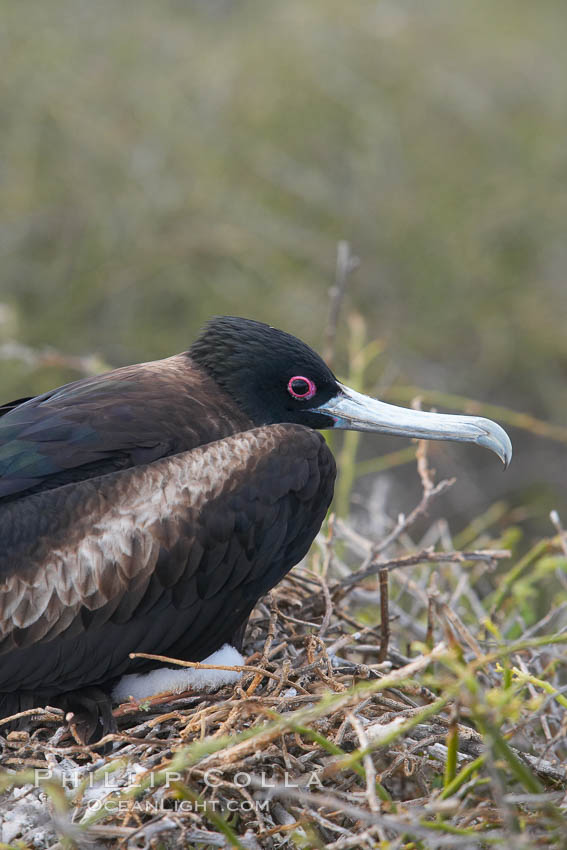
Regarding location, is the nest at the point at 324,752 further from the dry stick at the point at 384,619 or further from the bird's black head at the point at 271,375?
the bird's black head at the point at 271,375

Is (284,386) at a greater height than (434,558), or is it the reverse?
(284,386)

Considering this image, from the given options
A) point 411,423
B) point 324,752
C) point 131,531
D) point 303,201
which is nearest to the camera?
point 324,752

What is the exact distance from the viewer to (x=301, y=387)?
3074 millimetres

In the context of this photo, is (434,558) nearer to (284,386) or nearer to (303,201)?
(284,386)

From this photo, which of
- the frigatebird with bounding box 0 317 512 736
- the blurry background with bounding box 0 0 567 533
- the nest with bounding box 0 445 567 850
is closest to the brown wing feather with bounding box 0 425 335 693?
the frigatebird with bounding box 0 317 512 736

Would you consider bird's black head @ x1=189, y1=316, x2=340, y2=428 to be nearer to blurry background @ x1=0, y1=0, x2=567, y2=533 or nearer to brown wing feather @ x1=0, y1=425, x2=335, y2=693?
brown wing feather @ x1=0, y1=425, x2=335, y2=693

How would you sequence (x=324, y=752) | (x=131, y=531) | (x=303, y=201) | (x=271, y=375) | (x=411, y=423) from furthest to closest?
(x=303, y=201) → (x=271, y=375) → (x=411, y=423) → (x=131, y=531) → (x=324, y=752)

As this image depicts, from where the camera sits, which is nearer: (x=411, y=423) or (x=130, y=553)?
(x=130, y=553)

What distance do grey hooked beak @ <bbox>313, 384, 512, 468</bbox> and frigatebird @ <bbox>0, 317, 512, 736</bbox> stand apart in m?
0.01

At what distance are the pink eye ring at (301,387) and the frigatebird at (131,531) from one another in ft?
1.00

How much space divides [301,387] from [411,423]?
1.15ft

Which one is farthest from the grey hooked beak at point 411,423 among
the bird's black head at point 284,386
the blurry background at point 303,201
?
the blurry background at point 303,201

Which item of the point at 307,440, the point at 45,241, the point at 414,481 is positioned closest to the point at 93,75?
the point at 45,241

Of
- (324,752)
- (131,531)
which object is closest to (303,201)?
(131,531)
